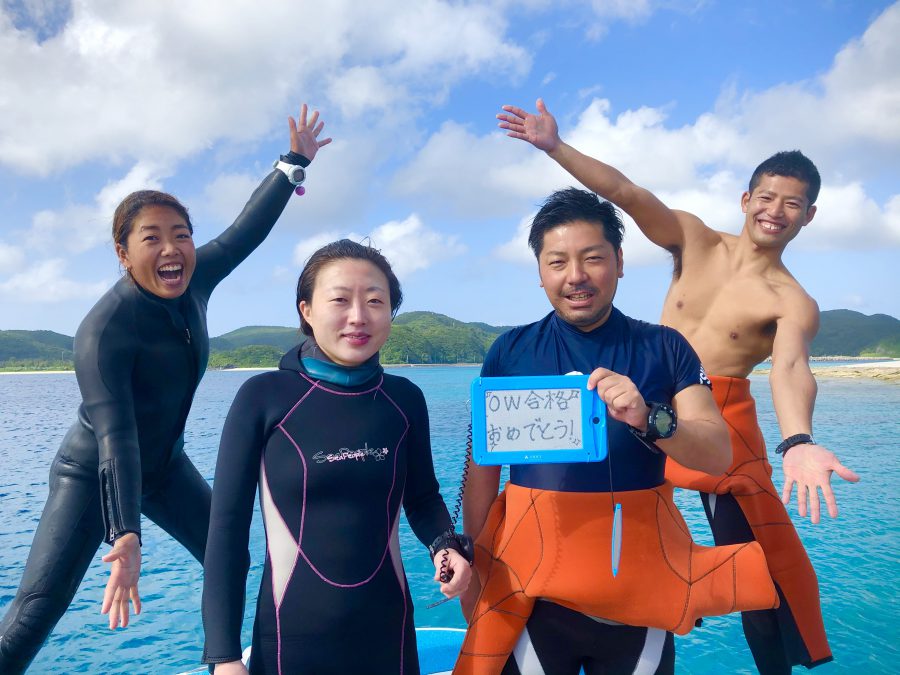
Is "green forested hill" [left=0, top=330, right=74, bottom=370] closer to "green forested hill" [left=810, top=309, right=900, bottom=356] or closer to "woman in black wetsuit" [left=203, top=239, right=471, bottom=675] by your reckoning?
"woman in black wetsuit" [left=203, top=239, right=471, bottom=675]

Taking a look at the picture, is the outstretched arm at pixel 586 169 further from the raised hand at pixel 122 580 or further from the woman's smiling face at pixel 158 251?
the raised hand at pixel 122 580

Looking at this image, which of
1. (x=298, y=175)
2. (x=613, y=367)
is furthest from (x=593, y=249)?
(x=298, y=175)

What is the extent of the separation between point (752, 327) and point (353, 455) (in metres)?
2.34

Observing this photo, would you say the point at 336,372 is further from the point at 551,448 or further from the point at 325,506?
the point at 551,448

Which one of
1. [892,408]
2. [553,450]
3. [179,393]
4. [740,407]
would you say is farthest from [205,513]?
[892,408]

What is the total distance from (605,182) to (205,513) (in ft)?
8.34

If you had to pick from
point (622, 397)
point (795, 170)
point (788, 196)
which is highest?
point (795, 170)

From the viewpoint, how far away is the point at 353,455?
1.85m

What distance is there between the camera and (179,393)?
2.83 metres

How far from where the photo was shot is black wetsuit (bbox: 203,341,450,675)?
1.73m

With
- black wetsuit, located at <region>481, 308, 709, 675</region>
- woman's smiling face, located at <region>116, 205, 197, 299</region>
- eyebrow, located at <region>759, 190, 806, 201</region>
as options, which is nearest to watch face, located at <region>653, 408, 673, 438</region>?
black wetsuit, located at <region>481, 308, 709, 675</region>

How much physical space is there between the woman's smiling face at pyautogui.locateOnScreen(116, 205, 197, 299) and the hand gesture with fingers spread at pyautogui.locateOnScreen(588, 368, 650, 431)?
1.91 metres

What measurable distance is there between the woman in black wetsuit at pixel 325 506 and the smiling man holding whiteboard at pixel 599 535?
236 millimetres

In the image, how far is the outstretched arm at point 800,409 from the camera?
6.63 feet
